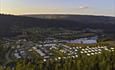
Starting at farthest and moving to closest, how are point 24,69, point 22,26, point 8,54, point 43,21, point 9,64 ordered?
point 43,21 → point 22,26 → point 8,54 → point 9,64 → point 24,69

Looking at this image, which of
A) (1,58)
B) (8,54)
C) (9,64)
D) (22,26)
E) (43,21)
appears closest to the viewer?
(9,64)

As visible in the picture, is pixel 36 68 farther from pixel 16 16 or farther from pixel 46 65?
pixel 16 16

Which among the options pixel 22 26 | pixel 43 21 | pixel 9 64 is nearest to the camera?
pixel 9 64

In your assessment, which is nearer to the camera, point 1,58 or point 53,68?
→ point 53,68

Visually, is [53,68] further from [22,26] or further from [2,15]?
[2,15]

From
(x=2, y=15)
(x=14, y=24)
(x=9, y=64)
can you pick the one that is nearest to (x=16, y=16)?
(x=2, y=15)

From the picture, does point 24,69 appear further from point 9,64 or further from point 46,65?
point 9,64

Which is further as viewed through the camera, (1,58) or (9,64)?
(1,58)

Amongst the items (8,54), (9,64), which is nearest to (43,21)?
(8,54)

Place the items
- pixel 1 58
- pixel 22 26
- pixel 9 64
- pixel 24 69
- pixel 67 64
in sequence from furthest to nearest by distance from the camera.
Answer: pixel 22 26 < pixel 1 58 < pixel 9 64 < pixel 67 64 < pixel 24 69
